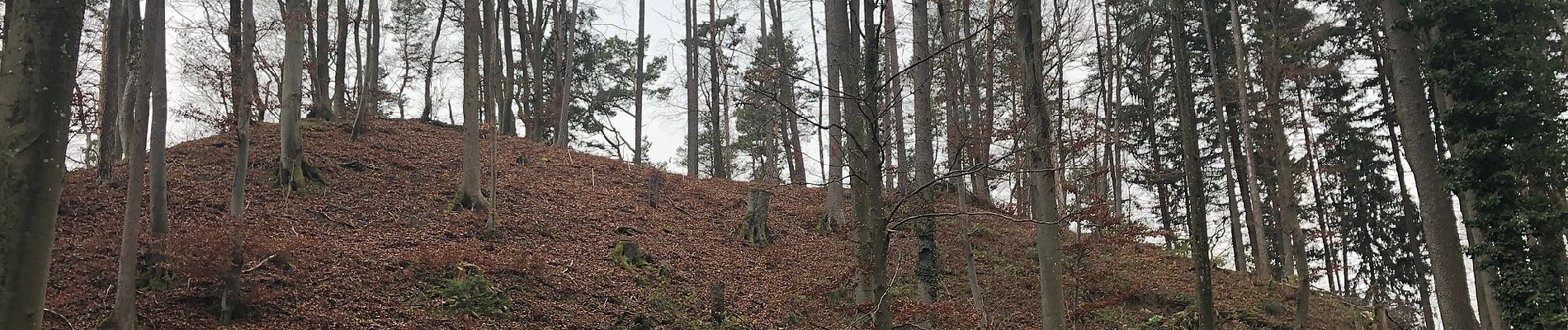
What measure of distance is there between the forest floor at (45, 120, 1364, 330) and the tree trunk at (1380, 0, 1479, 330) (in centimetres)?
259

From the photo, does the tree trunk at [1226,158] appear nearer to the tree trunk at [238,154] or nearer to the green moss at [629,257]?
the green moss at [629,257]

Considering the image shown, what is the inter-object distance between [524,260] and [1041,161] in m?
6.38

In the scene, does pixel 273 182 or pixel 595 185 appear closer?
pixel 273 182

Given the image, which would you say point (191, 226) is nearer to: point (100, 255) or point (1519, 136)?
point (100, 255)

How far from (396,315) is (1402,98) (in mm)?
12603

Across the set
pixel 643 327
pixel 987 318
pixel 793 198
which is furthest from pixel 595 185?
pixel 987 318

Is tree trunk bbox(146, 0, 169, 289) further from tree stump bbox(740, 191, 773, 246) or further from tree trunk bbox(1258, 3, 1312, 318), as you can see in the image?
tree trunk bbox(1258, 3, 1312, 318)

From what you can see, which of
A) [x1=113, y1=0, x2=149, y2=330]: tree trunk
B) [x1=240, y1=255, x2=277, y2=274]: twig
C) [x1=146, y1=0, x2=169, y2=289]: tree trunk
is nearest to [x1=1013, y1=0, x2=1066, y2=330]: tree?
[x1=240, y1=255, x2=277, y2=274]: twig

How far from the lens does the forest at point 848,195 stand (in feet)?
22.4

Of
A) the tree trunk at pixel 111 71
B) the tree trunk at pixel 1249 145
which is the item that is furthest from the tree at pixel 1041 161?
the tree trunk at pixel 111 71

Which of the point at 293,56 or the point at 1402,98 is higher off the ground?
the point at 293,56

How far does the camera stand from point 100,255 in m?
8.06

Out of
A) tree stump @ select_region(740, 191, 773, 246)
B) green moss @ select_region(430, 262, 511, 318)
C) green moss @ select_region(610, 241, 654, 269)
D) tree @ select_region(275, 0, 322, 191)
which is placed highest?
tree @ select_region(275, 0, 322, 191)

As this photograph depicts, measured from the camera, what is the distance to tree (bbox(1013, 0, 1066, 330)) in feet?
24.6
